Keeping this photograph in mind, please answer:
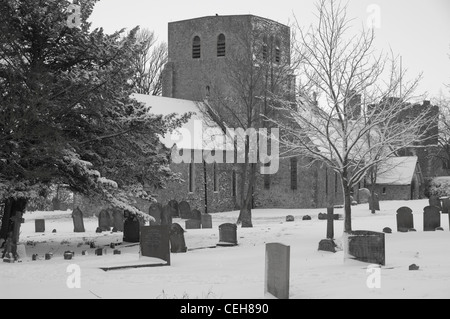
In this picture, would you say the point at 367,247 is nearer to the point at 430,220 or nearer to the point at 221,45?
the point at 430,220

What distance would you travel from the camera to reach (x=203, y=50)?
4291 cm

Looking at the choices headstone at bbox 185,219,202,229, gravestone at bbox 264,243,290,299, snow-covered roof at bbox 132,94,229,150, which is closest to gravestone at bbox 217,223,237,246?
headstone at bbox 185,219,202,229

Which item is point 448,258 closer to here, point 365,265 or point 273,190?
point 365,265

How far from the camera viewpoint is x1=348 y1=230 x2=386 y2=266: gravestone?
12.4 meters

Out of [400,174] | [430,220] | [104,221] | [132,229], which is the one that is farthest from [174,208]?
[400,174]

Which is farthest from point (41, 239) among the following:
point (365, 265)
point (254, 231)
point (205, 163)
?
point (205, 163)

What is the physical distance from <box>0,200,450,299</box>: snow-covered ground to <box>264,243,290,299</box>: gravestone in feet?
0.80

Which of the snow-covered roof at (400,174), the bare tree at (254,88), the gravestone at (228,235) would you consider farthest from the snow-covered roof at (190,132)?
the snow-covered roof at (400,174)

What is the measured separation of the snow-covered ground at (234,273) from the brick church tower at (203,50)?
23855 millimetres

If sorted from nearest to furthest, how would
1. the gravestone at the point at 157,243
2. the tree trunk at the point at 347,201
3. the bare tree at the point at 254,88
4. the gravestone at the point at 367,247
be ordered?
1. the gravestone at the point at 367,247
2. the gravestone at the point at 157,243
3. the tree trunk at the point at 347,201
4. the bare tree at the point at 254,88

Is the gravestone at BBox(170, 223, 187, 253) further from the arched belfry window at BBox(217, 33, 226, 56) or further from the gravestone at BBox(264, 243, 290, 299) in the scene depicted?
the arched belfry window at BBox(217, 33, 226, 56)

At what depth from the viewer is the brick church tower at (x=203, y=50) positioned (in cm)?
4156

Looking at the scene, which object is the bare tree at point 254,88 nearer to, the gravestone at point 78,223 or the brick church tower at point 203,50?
the brick church tower at point 203,50

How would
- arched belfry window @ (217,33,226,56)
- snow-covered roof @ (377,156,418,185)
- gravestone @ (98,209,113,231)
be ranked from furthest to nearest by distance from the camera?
snow-covered roof @ (377,156,418,185) < arched belfry window @ (217,33,226,56) < gravestone @ (98,209,113,231)
